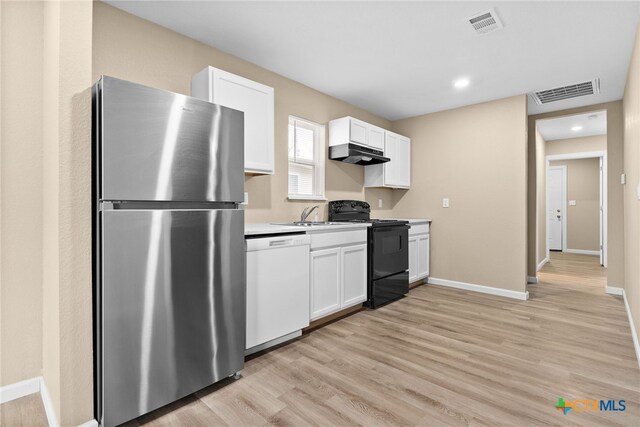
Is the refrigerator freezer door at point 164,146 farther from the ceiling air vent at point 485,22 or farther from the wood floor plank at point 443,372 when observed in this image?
the ceiling air vent at point 485,22

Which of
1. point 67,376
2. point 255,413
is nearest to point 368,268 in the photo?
point 255,413

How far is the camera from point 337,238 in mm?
3156

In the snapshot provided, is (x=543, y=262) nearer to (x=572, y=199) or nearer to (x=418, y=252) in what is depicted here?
(x=572, y=199)

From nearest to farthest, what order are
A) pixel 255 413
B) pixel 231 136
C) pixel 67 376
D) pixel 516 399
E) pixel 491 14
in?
pixel 67 376 < pixel 255 413 < pixel 516 399 < pixel 231 136 < pixel 491 14


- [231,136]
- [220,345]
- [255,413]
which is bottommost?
[255,413]

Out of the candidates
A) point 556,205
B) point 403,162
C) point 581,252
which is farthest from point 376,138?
point 581,252

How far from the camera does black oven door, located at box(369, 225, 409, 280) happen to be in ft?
11.8

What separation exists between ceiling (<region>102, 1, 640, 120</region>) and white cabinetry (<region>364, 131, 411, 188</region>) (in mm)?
850

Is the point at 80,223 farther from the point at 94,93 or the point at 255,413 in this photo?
the point at 255,413

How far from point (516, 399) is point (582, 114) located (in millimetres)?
4369

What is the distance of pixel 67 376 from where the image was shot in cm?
155

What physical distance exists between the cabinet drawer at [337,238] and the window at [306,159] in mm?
731

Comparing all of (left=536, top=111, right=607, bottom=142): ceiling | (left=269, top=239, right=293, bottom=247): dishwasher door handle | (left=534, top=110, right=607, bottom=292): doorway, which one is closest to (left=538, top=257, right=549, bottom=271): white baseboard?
(left=534, top=110, right=607, bottom=292): doorway

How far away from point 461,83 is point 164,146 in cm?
328
